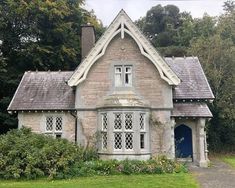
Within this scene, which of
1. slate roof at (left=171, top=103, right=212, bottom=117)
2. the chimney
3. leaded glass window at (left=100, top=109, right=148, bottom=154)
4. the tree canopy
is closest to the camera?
leaded glass window at (left=100, top=109, right=148, bottom=154)

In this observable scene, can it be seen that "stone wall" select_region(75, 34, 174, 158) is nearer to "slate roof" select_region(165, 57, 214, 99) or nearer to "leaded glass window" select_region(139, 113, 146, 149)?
"leaded glass window" select_region(139, 113, 146, 149)

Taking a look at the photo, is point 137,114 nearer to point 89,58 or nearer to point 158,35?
point 89,58

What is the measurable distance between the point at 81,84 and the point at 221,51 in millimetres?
19948

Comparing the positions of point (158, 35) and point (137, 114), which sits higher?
point (158, 35)

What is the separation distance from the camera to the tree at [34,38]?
3938 cm

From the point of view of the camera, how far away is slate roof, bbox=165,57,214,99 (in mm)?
24219

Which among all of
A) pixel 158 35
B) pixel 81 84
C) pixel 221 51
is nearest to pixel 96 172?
pixel 81 84

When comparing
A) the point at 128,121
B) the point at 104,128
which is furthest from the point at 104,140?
the point at 128,121

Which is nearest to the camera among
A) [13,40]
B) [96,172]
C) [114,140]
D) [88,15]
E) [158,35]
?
[96,172]

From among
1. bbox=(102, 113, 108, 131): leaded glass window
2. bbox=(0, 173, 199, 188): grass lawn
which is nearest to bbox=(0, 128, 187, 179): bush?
bbox=(0, 173, 199, 188): grass lawn

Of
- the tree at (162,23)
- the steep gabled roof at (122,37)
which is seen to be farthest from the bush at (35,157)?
the tree at (162,23)

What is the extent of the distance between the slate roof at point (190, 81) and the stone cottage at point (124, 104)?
7cm

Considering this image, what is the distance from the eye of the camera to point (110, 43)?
23.6m

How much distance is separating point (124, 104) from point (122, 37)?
4.55m
